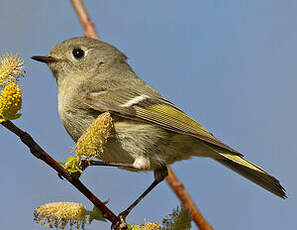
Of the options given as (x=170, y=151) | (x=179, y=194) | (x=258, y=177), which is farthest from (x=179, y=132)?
(x=258, y=177)

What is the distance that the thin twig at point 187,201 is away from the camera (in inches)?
70.8

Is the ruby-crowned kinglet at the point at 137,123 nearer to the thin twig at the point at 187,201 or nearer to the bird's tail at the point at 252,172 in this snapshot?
the bird's tail at the point at 252,172

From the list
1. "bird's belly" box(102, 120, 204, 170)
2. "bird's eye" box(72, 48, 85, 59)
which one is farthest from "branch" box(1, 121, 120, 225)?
"bird's eye" box(72, 48, 85, 59)

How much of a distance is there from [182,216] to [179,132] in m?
0.78

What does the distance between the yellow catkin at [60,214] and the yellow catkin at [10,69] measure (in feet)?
1.39

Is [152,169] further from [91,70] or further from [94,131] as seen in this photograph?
[94,131]

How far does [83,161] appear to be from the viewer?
1.41 m

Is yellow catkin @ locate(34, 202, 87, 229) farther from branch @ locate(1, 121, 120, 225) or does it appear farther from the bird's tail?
the bird's tail

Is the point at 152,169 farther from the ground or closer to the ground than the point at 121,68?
closer to the ground

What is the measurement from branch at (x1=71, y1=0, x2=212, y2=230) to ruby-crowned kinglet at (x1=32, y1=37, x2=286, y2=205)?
0.13 meters

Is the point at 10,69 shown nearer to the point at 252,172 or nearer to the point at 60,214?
the point at 60,214

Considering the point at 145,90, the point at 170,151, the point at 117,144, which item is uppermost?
the point at 145,90

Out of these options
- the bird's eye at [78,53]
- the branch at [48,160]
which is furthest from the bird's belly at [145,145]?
the bird's eye at [78,53]

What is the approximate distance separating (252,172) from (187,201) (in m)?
0.46
